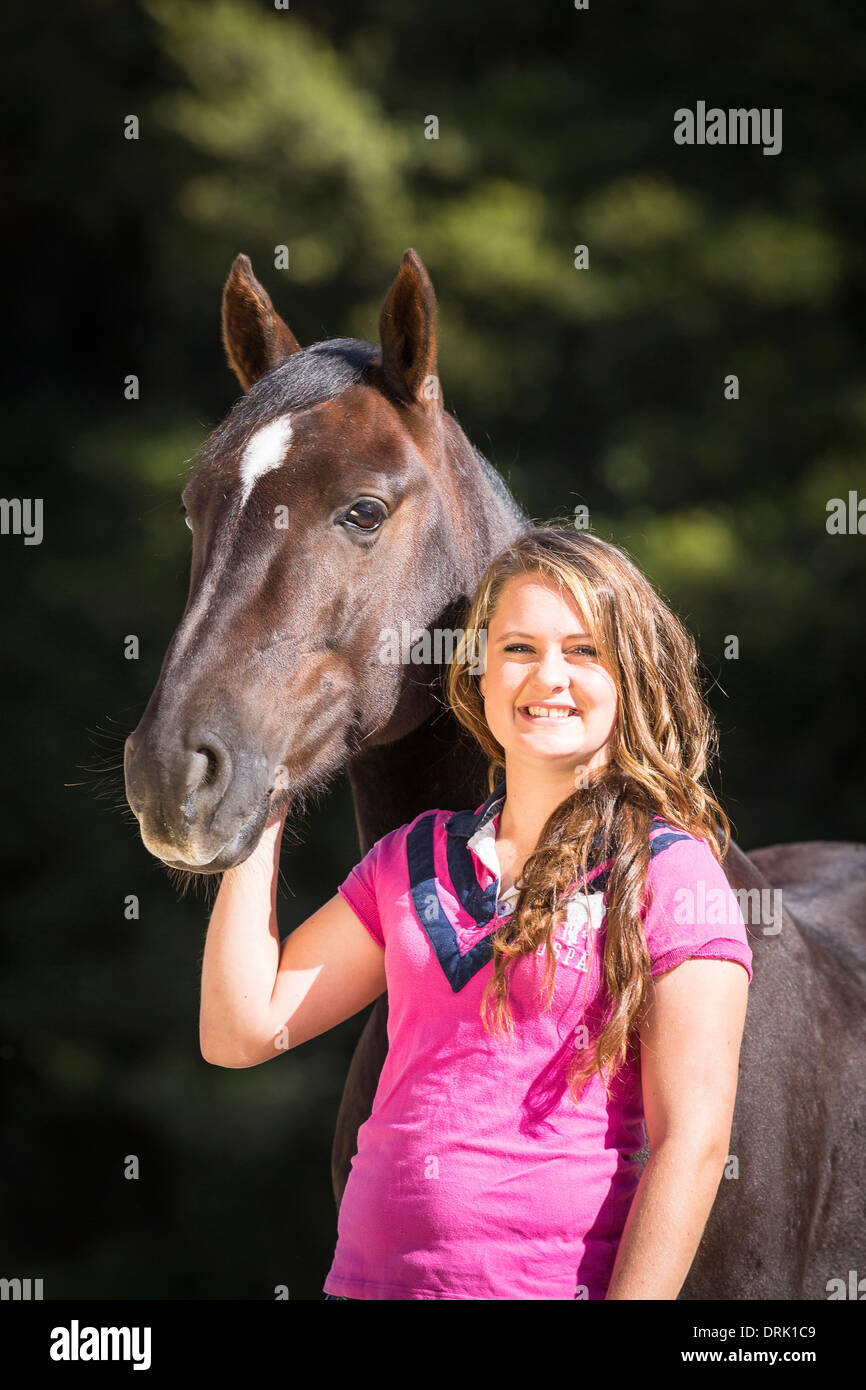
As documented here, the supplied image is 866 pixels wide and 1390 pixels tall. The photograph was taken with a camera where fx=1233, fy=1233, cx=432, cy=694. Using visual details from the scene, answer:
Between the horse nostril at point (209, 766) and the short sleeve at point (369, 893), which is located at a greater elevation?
the horse nostril at point (209, 766)

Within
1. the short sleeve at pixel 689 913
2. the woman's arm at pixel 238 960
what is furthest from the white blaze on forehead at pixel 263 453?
the short sleeve at pixel 689 913

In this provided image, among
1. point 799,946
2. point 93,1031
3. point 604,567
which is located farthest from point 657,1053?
point 93,1031

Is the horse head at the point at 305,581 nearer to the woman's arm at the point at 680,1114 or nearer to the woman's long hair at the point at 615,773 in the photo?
the woman's long hair at the point at 615,773

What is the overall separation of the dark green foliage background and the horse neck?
3.65 meters

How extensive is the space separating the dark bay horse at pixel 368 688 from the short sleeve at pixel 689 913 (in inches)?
21.0

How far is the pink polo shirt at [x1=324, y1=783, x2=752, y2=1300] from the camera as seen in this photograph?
1377 mm

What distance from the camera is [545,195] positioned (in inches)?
242

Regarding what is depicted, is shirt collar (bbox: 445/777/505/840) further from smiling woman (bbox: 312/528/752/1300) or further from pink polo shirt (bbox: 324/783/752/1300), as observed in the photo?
pink polo shirt (bbox: 324/783/752/1300)

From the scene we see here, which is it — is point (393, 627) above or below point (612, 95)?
below

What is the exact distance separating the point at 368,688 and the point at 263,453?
0.38 meters

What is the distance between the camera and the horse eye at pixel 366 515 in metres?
1.83

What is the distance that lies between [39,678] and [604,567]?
5518 mm

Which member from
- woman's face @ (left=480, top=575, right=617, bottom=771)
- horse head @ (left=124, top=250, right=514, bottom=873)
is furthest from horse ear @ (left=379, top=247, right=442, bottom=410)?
woman's face @ (left=480, top=575, right=617, bottom=771)
